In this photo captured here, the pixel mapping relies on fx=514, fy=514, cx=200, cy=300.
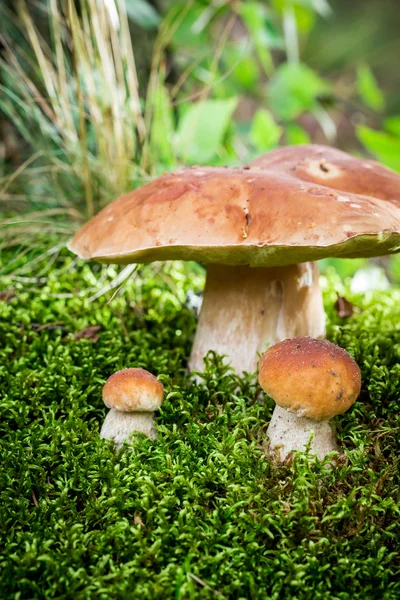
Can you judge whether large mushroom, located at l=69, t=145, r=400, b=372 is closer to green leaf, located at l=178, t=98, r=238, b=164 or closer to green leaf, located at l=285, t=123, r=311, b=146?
green leaf, located at l=178, t=98, r=238, b=164

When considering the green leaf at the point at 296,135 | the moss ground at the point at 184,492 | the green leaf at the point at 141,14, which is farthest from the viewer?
the green leaf at the point at 296,135

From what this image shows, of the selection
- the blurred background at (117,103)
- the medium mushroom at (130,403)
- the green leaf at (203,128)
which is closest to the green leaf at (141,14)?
the blurred background at (117,103)

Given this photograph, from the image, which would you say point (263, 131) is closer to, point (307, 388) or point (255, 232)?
point (255, 232)

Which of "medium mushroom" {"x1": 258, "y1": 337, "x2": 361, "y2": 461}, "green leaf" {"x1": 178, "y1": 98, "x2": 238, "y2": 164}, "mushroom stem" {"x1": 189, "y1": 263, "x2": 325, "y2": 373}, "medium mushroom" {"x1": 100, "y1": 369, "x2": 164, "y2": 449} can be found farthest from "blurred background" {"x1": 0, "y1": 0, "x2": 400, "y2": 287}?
"medium mushroom" {"x1": 258, "y1": 337, "x2": 361, "y2": 461}

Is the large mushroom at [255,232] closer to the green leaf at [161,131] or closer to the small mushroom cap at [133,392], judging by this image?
the small mushroom cap at [133,392]

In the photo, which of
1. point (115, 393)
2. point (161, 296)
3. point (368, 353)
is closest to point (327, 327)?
point (368, 353)

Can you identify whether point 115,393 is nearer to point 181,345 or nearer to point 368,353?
point 181,345

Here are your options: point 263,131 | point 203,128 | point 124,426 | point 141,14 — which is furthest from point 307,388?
point 141,14
